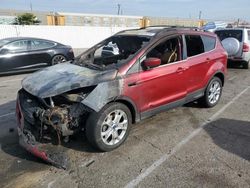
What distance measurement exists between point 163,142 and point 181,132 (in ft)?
1.75

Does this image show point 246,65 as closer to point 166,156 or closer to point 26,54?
point 166,156

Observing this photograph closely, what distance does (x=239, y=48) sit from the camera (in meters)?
10.2

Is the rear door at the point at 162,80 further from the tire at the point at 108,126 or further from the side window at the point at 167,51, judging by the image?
the tire at the point at 108,126

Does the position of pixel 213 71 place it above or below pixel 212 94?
above

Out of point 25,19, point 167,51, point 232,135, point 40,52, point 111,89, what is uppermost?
point 25,19

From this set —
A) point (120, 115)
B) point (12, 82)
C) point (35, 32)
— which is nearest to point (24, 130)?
point (120, 115)

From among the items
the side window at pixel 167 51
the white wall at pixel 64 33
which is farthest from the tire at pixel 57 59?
the white wall at pixel 64 33

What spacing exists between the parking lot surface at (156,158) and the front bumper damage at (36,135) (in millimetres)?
119

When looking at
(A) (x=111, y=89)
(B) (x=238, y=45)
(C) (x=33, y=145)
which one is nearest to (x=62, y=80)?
(A) (x=111, y=89)

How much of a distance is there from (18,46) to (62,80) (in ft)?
21.8

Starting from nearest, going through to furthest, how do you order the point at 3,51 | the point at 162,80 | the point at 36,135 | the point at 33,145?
the point at 33,145, the point at 36,135, the point at 162,80, the point at 3,51

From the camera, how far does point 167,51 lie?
4.77m

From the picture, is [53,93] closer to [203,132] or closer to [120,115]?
[120,115]

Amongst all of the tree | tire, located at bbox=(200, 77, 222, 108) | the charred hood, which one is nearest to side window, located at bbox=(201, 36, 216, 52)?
tire, located at bbox=(200, 77, 222, 108)
